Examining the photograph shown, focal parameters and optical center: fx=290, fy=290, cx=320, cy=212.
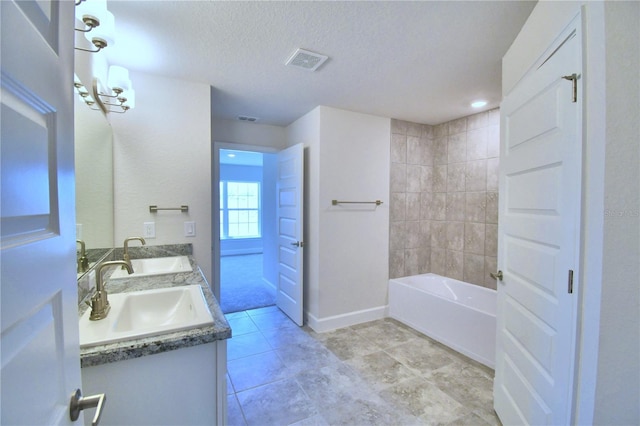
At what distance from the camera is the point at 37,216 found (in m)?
0.47

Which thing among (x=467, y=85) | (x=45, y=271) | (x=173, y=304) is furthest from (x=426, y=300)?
(x=45, y=271)

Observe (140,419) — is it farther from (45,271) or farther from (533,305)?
(533,305)

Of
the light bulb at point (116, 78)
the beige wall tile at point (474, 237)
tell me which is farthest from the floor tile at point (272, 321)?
the light bulb at point (116, 78)

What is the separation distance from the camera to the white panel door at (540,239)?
1.11 metres

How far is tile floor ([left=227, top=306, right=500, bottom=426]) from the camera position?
6.06 ft

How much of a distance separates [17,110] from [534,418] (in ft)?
6.72

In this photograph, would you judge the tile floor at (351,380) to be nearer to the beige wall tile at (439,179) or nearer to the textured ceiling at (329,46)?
the beige wall tile at (439,179)

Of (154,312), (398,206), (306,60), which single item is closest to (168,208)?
(154,312)

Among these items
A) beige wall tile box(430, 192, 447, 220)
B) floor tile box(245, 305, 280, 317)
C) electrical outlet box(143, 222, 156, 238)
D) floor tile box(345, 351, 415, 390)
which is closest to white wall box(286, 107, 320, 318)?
floor tile box(245, 305, 280, 317)

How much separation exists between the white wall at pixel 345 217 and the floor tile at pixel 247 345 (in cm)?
59

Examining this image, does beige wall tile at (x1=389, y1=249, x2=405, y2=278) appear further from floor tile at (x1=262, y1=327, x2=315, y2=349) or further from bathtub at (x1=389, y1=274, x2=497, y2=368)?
floor tile at (x1=262, y1=327, x2=315, y2=349)

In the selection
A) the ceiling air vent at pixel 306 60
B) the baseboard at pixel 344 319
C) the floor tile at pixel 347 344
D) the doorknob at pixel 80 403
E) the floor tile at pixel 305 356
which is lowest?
the floor tile at pixel 347 344

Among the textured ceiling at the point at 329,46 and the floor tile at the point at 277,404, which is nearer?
the textured ceiling at the point at 329,46

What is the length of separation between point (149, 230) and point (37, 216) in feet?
6.65
